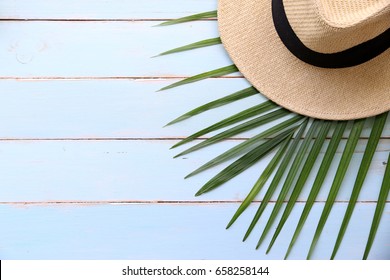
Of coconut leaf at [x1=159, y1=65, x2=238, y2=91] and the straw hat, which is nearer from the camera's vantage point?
the straw hat

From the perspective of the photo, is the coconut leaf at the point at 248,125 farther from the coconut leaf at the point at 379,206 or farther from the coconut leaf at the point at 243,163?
the coconut leaf at the point at 379,206

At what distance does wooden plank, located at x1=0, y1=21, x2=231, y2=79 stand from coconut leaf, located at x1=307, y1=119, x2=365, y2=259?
0.99 ft

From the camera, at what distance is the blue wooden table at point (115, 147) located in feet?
3.53

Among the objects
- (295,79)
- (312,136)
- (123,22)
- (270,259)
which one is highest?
(123,22)

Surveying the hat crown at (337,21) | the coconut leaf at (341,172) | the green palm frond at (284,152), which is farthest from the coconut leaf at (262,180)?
the hat crown at (337,21)

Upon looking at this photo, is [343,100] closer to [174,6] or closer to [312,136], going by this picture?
[312,136]

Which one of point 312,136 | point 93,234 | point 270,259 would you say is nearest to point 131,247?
point 93,234

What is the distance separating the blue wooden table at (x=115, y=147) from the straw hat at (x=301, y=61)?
0.06 m

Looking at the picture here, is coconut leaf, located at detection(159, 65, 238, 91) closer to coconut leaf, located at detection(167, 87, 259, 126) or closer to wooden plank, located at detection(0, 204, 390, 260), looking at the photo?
coconut leaf, located at detection(167, 87, 259, 126)

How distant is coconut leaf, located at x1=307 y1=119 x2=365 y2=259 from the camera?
1.07m

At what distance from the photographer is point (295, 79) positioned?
3.35 feet

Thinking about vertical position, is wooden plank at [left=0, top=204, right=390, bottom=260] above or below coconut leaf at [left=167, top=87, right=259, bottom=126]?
below

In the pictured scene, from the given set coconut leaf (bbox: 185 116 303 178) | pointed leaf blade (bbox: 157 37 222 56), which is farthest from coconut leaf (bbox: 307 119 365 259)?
pointed leaf blade (bbox: 157 37 222 56)

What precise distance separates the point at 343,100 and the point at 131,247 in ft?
1.77
